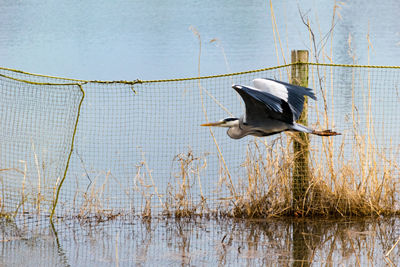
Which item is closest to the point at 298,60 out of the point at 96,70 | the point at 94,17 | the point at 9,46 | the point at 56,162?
the point at 56,162

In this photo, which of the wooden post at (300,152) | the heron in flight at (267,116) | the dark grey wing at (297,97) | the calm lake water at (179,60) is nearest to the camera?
the heron in flight at (267,116)

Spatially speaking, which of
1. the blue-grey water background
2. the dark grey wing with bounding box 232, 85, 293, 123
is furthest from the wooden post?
the blue-grey water background

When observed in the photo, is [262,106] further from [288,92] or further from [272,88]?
[288,92]

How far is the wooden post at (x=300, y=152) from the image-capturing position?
17.3ft

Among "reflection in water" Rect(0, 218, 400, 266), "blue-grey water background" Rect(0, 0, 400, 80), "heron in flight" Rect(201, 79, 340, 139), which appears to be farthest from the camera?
"blue-grey water background" Rect(0, 0, 400, 80)

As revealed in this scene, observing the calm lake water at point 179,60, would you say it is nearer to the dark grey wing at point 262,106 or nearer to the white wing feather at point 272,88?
the dark grey wing at point 262,106

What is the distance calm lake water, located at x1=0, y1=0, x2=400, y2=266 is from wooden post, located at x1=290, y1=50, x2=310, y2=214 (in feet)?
0.90

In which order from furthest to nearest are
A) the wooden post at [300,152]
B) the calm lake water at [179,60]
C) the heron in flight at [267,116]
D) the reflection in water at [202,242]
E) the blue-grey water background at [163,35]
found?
the blue-grey water background at [163,35], the wooden post at [300,152], the calm lake water at [179,60], the reflection in water at [202,242], the heron in flight at [267,116]

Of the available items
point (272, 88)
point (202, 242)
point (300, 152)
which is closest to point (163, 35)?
point (300, 152)

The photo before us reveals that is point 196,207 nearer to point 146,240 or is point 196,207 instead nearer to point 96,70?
point 146,240

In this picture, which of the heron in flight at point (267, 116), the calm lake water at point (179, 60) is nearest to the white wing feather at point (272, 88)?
the heron in flight at point (267, 116)

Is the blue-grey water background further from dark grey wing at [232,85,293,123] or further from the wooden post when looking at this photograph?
dark grey wing at [232,85,293,123]

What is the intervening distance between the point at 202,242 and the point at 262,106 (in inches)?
55.7

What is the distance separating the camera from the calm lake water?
14.7 ft
